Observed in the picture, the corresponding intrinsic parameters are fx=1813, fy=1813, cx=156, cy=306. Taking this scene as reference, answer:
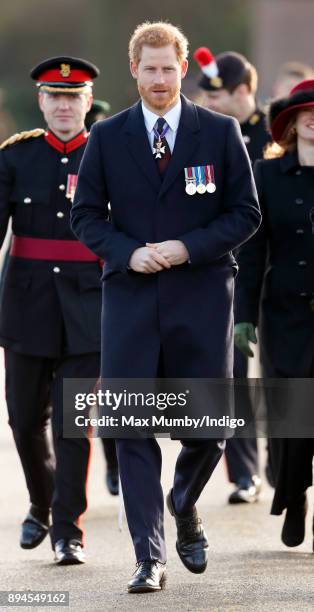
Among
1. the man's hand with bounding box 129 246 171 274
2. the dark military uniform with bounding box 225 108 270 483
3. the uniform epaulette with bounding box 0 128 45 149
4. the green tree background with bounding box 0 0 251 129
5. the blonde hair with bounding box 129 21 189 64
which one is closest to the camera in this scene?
the man's hand with bounding box 129 246 171 274

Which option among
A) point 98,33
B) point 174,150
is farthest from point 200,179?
point 98,33

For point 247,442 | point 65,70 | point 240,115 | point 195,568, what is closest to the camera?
point 195,568

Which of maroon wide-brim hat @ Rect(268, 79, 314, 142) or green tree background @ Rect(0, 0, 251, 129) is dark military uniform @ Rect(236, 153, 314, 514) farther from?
green tree background @ Rect(0, 0, 251, 129)

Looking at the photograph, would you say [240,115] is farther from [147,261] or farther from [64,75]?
[147,261]

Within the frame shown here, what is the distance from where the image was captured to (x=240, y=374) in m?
9.05

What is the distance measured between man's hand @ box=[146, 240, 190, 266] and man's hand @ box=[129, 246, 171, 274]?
0.5 inches

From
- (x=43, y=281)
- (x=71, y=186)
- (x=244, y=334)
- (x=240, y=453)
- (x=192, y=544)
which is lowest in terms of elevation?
(x=240, y=453)

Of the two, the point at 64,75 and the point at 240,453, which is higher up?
the point at 64,75

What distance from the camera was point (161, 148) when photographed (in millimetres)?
6574

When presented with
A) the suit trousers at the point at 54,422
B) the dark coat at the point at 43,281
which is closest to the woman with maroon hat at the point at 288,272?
the dark coat at the point at 43,281

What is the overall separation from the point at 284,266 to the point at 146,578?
1590 millimetres

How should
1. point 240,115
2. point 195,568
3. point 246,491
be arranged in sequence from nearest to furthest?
point 195,568 → point 246,491 → point 240,115

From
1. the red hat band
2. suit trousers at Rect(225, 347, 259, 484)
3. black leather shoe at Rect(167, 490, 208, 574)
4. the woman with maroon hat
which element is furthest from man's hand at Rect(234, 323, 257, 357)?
suit trousers at Rect(225, 347, 259, 484)

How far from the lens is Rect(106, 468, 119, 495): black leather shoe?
30.9 ft
